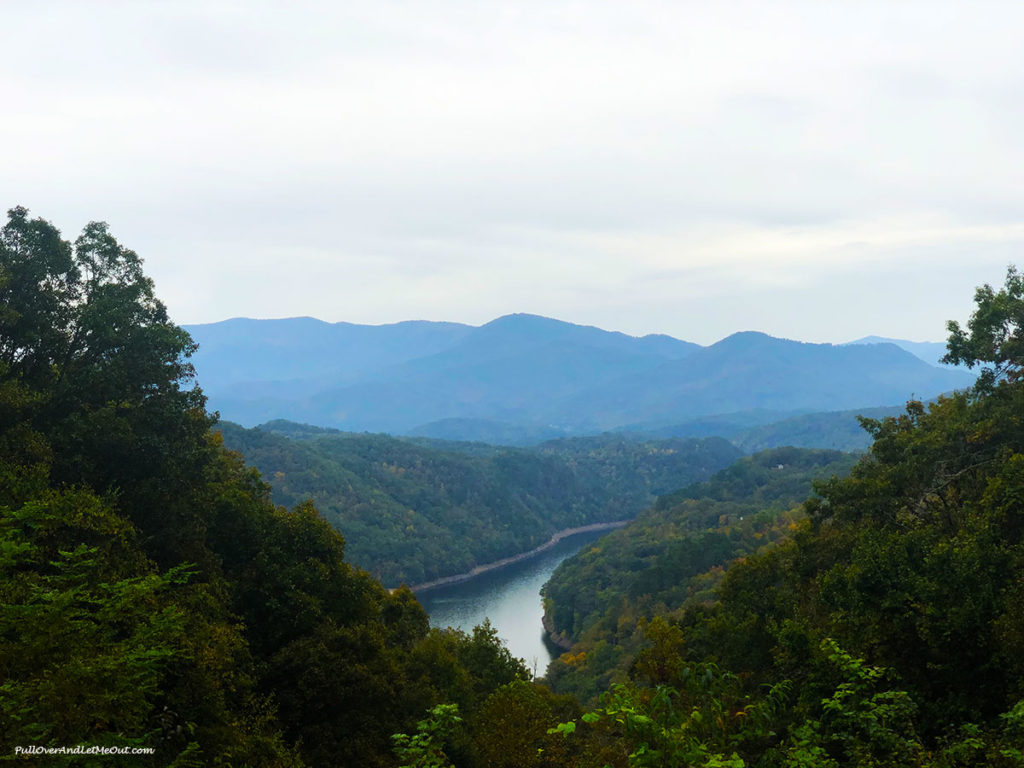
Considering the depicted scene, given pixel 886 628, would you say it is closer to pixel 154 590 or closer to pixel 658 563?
pixel 154 590

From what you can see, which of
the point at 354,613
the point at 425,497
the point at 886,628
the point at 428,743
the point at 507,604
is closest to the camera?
the point at 428,743

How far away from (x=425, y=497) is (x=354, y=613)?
126379 millimetres

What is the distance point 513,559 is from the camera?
140 meters

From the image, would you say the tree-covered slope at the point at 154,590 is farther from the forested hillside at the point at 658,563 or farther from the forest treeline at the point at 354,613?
the forested hillside at the point at 658,563

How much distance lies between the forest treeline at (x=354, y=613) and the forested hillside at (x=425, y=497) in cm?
8758

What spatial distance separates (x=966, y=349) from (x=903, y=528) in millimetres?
9157

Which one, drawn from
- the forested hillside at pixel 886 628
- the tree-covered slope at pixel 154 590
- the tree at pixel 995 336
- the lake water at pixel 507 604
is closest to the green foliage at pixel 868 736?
the forested hillside at pixel 886 628

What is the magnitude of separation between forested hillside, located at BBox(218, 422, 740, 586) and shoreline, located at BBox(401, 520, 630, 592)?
3.22 feet

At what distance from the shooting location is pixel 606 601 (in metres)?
85.2

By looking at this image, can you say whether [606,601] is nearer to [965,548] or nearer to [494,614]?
[494,614]

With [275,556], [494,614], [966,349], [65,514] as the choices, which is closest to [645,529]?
[494,614]

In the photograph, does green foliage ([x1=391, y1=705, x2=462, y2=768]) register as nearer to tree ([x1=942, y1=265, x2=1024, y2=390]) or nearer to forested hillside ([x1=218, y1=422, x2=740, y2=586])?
tree ([x1=942, y1=265, x2=1024, y2=390])

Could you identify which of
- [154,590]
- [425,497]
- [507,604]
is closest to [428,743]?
[154,590]

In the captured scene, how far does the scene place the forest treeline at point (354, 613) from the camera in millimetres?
9711
